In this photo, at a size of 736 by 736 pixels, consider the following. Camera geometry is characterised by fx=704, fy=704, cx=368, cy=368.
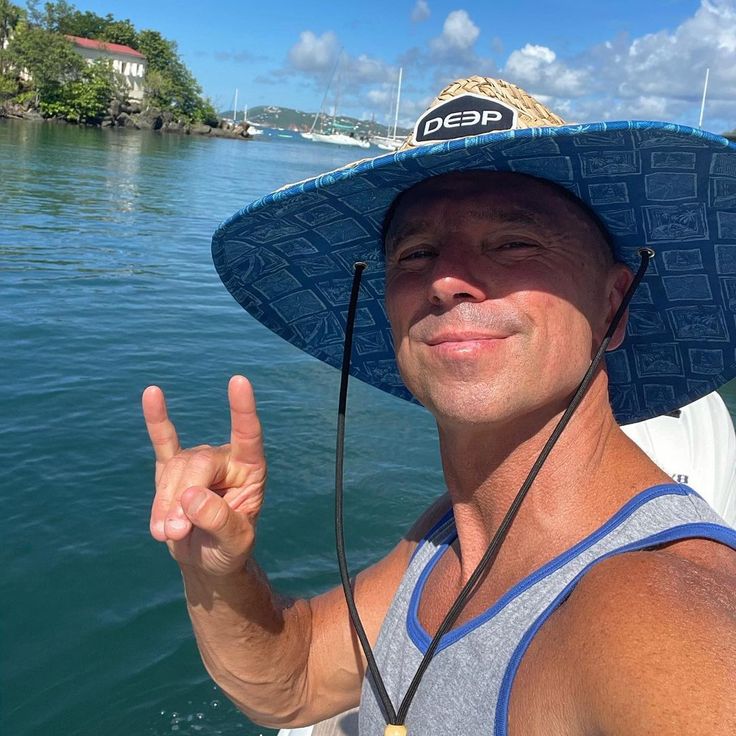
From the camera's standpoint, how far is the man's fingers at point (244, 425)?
5.07 feet

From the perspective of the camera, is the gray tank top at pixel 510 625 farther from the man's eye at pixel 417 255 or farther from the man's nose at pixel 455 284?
the man's eye at pixel 417 255

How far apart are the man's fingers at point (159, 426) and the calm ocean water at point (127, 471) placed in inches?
91.3

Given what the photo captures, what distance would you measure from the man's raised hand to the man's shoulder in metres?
0.72

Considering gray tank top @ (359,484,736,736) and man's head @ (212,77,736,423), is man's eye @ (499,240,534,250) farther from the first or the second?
gray tank top @ (359,484,736,736)

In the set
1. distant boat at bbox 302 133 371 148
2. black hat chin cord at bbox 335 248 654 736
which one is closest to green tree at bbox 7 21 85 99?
distant boat at bbox 302 133 371 148

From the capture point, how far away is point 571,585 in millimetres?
1232

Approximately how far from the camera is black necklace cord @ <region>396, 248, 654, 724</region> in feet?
4.66

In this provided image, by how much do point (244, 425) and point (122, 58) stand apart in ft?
304

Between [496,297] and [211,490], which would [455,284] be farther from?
[211,490]

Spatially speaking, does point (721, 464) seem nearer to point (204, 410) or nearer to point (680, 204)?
point (680, 204)

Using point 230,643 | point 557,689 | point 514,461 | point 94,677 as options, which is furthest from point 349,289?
point 94,677

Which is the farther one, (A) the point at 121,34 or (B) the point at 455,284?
(A) the point at 121,34

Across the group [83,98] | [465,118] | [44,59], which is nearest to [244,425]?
[465,118]

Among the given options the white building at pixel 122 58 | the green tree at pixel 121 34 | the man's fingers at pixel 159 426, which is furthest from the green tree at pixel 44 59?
the man's fingers at pixel 159 426
